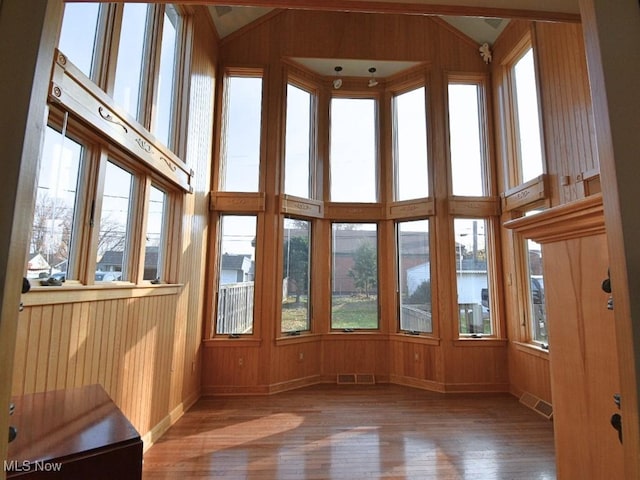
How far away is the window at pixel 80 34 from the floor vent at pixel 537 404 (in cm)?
497

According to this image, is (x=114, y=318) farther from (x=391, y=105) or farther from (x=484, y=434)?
(x=391, y=105)

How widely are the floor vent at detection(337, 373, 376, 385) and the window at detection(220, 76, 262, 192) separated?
9.29 ft

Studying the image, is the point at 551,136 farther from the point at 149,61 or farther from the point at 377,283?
the point at 149,61

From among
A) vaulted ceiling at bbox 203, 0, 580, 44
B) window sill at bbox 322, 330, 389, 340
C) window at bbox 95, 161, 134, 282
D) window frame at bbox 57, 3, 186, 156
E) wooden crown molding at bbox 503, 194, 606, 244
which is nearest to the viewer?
wooden crown molding at bbox 503, 194, 606, 244

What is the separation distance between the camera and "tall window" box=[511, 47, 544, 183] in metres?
3.83

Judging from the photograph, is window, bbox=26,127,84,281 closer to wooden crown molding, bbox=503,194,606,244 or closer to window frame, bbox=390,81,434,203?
wooden crown molding, bbox=503,194,606,244

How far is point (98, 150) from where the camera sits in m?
2.23

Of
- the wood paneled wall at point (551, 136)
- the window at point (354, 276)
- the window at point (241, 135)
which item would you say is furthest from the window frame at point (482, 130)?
the window at point (241, 135)

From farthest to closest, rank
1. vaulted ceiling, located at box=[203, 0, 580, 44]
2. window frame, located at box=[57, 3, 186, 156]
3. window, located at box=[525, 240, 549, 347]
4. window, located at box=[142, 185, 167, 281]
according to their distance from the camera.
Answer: window, located at box=[525, 240, 549, 347] < window, located at box=[142, 185, 167, 281] < window frame, located at box=[57, 3, 186, 156] < vaulted ceiling, located at box=[203, 0, 580, 44]

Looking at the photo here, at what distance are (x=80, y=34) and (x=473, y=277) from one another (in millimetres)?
4689

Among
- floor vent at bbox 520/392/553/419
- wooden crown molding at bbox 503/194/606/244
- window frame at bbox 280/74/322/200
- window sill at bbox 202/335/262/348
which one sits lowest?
floor vent at bbox 520/392/553/419

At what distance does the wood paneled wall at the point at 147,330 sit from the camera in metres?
1.77

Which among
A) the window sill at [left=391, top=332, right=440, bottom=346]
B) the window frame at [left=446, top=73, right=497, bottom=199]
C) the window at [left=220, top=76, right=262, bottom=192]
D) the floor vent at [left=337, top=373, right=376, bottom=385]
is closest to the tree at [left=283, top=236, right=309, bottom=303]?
the window at [left=220, top=76, right=262, bottom=192]

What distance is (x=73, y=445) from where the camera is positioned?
104cm
